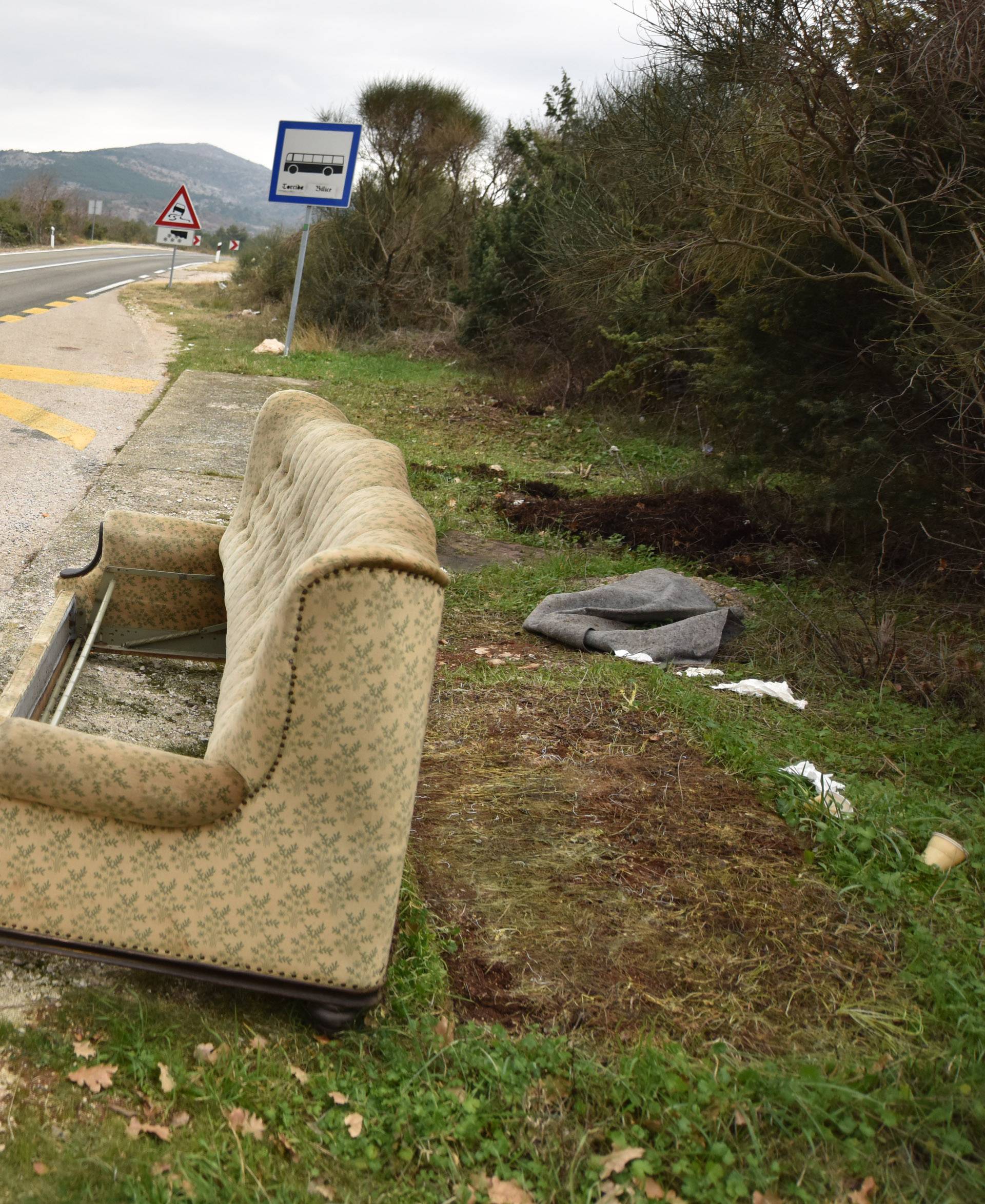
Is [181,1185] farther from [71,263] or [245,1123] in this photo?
[71,263]

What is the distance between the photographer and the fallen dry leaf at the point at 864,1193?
1.98 m

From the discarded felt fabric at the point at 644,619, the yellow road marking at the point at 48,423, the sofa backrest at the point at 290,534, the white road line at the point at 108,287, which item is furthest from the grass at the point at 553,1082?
the white road line at the point at 108,287

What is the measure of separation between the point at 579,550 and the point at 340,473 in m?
4.33

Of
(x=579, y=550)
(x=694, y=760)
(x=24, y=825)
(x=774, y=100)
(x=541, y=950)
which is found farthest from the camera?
(x=579, y=550)

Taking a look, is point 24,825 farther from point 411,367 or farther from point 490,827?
point 411,367

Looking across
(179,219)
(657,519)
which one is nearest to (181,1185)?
(657,519)

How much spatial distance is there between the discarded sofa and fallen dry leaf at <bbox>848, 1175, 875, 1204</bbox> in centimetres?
101

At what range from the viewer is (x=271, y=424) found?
393cm

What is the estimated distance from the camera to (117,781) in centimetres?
216

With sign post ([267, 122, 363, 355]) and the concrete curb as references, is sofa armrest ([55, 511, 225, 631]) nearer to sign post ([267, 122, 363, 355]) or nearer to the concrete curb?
the concrete curb

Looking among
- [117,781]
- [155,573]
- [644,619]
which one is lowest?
[644,619]

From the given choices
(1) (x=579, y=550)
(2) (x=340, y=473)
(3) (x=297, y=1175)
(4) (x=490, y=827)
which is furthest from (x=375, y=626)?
(1) (x=579, y=550)

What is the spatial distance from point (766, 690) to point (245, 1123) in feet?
10.3

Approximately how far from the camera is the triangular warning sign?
78.0ft
